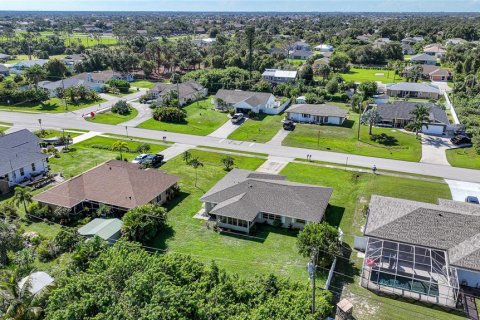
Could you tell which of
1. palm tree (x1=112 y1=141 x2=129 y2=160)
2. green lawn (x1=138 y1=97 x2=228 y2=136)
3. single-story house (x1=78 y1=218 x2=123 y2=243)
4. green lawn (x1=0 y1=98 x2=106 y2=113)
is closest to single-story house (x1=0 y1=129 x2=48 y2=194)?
palm tree (x1=112 y1=141 x2=129 y2=160)

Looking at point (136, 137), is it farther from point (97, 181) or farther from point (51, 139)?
point (97, 181)

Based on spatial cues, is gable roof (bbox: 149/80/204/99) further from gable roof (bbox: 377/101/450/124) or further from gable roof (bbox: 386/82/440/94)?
gable roof (bbox: 386/82/440/94)

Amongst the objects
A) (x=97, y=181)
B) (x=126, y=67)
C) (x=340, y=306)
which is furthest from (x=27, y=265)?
(x=126, y=67)

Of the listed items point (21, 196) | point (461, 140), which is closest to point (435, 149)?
point (461, 140)

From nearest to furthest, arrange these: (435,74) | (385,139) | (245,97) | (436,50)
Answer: (385,139), (245,97), (435,74), (436,50)

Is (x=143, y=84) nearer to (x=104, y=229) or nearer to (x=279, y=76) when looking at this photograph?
(x=279, y=76)

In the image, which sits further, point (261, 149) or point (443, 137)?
point (443, 137)
